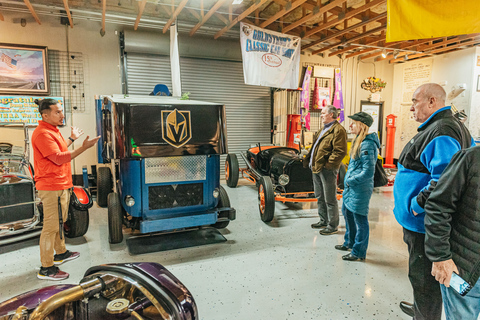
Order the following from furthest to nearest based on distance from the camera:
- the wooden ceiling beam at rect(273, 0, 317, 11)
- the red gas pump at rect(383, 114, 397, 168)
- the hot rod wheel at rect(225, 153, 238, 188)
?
the red gas pump at rect(383, 114, 397, 168) < the hot rod wheel at rect(225, 153, 238, 188) < the wooden ceiling beam at rect(273, 0, 317, 11)

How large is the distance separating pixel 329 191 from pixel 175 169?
2085 millimetres

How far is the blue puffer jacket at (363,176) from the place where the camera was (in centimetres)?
307

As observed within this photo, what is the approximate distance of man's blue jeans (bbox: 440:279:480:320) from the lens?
1.47 m

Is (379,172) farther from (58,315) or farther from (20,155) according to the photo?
(20,155)

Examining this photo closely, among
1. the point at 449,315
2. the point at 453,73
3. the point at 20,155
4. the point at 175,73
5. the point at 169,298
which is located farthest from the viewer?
the point at 453,73

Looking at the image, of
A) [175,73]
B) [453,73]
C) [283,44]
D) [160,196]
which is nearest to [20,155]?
[160,196]

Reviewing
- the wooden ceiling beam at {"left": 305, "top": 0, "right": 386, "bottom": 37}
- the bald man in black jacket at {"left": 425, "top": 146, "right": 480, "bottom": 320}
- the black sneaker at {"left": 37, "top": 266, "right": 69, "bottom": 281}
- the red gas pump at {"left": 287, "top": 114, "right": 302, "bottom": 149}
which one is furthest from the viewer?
the red gas pump at {"left": 287, "top": 114, "right": 302, "bottom": 149}

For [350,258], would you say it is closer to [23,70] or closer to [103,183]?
[103,183]

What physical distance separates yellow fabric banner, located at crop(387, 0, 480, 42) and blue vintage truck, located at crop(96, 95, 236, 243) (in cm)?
260

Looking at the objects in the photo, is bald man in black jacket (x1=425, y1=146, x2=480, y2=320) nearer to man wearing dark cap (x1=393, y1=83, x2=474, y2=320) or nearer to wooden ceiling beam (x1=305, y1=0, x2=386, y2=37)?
man wearing dark cap (x1=393, y1=83, x2=474, y2=320)

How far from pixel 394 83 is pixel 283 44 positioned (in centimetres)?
609

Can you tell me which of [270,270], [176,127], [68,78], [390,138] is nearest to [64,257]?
[176,127]

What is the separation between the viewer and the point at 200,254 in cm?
352

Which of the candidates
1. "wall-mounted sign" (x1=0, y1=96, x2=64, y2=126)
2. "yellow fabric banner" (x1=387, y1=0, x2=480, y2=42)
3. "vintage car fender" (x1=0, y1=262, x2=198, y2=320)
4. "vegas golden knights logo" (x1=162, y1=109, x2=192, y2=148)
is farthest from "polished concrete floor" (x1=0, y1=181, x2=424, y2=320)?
"wall-mounted sign" (x1=0, y1=96, x2=64, y2=126)
